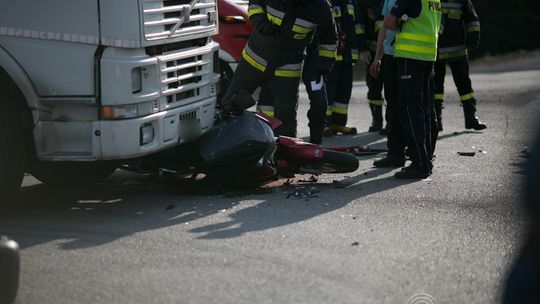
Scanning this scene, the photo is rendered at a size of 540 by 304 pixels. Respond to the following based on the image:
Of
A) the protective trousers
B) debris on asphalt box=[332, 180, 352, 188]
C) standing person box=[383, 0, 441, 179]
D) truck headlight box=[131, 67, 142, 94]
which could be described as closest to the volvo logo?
truck headlight box=[131, 67, 142, 94]

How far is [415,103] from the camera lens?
8.88 m

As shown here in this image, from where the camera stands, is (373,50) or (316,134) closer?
(316,134)

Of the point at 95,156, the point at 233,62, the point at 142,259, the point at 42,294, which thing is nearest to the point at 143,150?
the point at 95,156

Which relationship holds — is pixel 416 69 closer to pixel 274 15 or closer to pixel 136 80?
pixel 274 15

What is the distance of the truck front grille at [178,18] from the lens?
7.22m

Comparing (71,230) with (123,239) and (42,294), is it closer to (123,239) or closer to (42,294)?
(123,239)

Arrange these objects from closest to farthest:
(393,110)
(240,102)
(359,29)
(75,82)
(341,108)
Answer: (75,82) < (240,102) < (393,110) < (341,108) < (359,29)

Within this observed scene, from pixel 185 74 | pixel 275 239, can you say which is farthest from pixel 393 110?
pixel 275 239

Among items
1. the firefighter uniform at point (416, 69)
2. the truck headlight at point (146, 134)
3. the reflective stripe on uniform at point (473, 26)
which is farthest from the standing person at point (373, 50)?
the truck headlight at point (146, 134)

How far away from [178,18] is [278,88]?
6.75ft

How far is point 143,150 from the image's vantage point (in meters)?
7.17

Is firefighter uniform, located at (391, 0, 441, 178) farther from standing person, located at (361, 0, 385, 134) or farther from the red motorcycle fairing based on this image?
standing person, located at (361, 0, 385, 134)

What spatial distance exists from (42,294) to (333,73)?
7005mm

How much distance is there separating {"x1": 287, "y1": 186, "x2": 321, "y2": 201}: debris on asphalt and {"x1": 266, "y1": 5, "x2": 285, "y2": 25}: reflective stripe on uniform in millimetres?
1869
